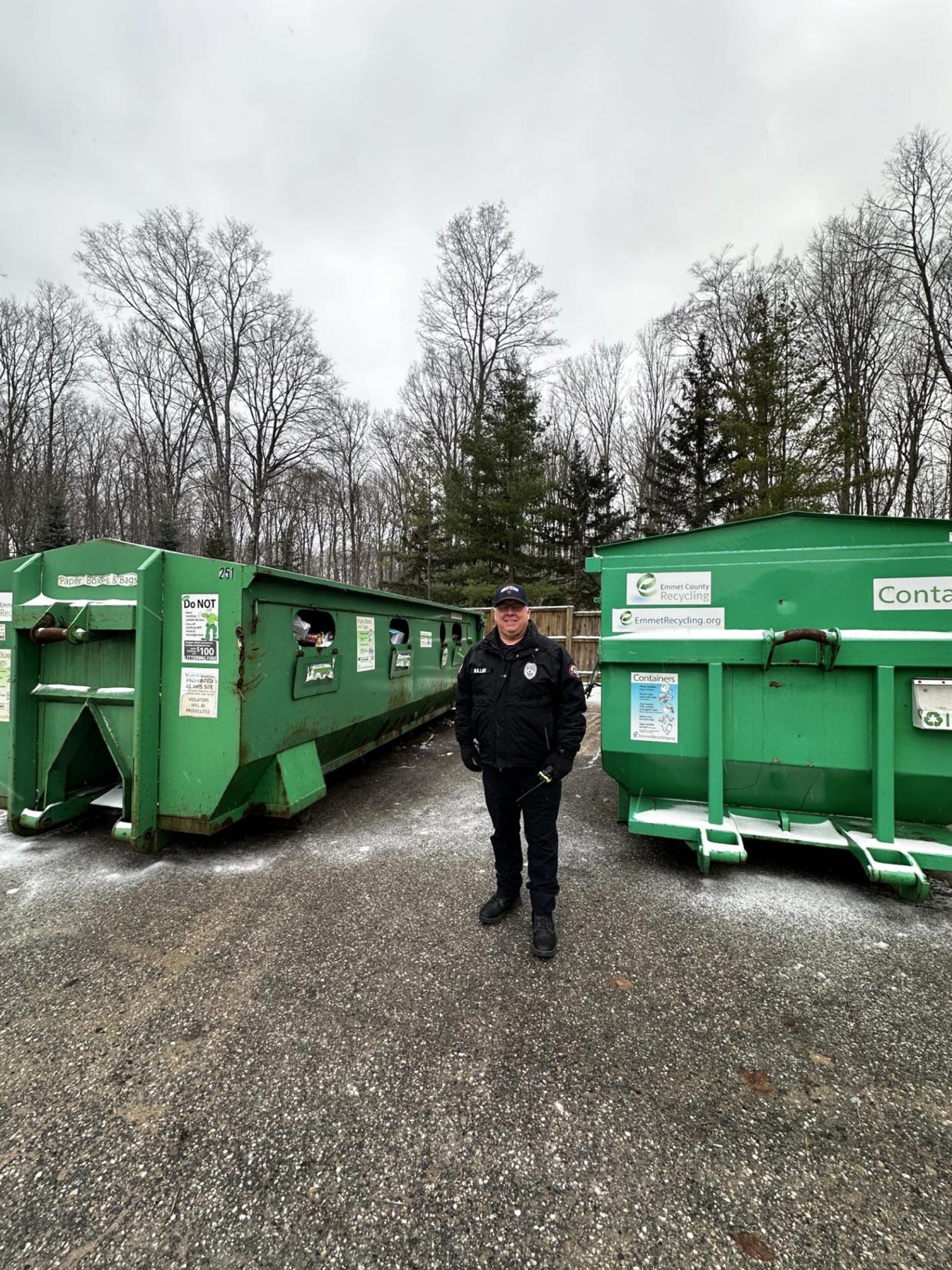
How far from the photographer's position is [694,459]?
18.1 m

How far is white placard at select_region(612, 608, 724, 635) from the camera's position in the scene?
3279 mm

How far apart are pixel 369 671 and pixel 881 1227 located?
4.36 metres

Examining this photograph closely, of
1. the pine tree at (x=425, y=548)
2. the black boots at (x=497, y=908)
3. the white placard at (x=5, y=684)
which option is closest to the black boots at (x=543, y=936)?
the black boots at (x=497, y=908)

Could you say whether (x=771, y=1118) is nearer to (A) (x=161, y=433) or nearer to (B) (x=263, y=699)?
(B) (x=263, y=699)

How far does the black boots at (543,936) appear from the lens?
2.46 metres

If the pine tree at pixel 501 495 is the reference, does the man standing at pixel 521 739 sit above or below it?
below

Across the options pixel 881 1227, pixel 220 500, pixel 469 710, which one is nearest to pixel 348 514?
pixel 220 500

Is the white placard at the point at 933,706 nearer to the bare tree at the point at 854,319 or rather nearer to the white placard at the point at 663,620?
the white placard at the point at 663,620

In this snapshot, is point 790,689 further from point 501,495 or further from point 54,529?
point 54,529

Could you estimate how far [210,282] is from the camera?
20328 millimetres

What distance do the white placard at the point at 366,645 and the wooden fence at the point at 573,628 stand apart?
347 inches

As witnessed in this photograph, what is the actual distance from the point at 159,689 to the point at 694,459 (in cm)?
1883

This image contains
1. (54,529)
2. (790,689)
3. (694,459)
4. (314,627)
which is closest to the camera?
(790,689)

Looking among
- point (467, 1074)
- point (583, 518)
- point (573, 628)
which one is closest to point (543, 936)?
point (467, 1074)
